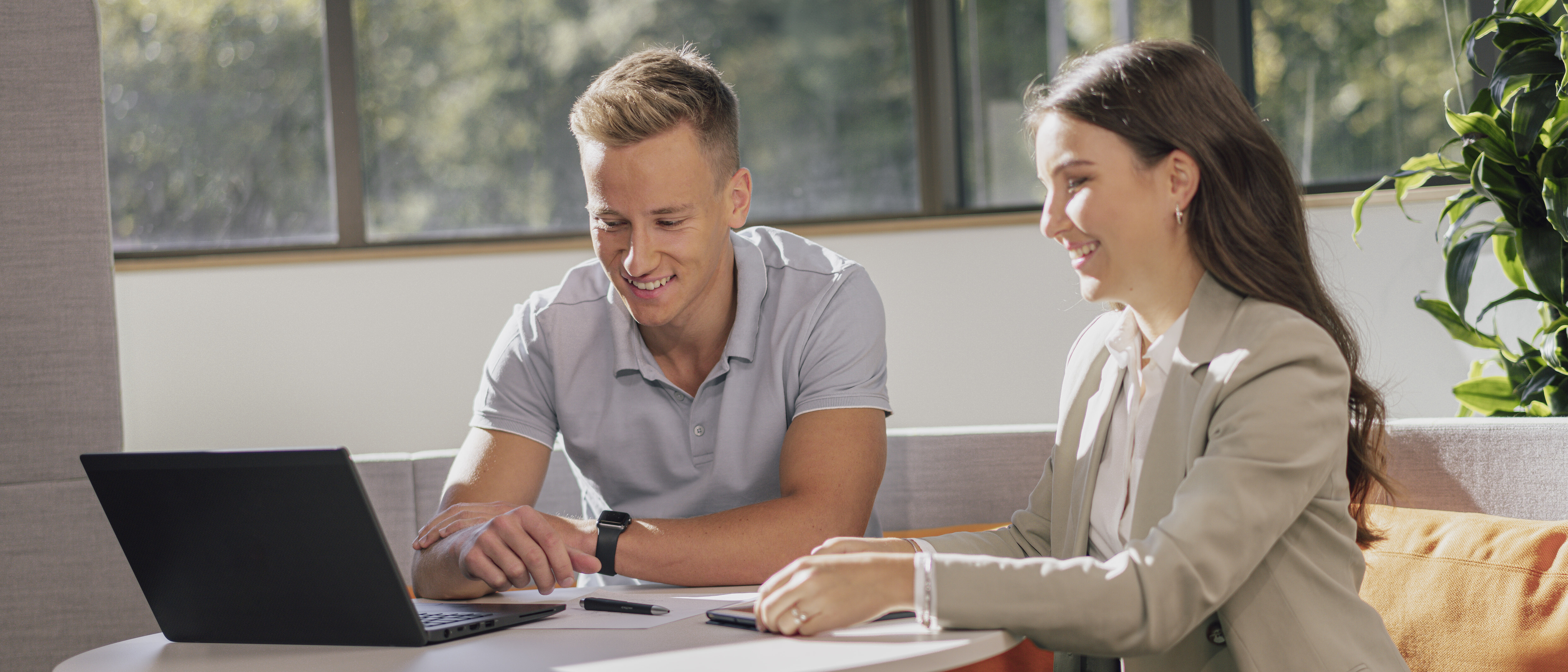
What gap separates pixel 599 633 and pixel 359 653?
23cm

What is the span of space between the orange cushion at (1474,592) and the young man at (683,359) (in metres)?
0.83

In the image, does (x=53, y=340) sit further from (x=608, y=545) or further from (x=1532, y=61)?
(x=1532, y=61)

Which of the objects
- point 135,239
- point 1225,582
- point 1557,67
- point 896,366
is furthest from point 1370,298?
point 135,239

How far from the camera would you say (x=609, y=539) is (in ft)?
4.84

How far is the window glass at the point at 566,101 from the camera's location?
3.55 metres

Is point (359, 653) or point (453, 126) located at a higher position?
point (453, 126)

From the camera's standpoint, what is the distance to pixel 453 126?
3.59 meters

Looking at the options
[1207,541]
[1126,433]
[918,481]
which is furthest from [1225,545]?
[918,481]

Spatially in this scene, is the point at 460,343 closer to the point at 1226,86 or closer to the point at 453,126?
the point at 453,126

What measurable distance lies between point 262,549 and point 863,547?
24.4 inches

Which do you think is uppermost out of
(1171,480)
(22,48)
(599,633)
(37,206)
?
(22,48)

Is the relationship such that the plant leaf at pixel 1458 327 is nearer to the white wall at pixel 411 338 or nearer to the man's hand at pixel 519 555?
the white wall at pixel 411 338

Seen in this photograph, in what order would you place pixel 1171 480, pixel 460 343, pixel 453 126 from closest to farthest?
pixel 1171 480 < pixel 460 343 < pixel 453 126

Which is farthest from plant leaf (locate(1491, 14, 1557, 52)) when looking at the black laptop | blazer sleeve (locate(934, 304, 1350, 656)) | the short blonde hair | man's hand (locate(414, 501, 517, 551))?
the black laptop
